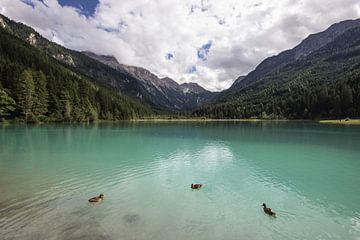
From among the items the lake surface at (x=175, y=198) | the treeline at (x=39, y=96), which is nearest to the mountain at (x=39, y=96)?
→ the treeline at (x=39, y=96)

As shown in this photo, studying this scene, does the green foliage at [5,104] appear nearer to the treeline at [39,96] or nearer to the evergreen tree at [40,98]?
the treeline at [39,96]

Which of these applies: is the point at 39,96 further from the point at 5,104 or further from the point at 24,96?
the point at 5,104

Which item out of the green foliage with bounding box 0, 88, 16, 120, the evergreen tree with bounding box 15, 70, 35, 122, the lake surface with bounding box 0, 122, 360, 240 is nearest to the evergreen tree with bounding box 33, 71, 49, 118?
the evergreen tree with bounding box 15, 70, 35, 122

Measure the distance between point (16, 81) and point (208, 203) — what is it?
113 m

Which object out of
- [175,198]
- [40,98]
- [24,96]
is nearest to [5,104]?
[24,96]

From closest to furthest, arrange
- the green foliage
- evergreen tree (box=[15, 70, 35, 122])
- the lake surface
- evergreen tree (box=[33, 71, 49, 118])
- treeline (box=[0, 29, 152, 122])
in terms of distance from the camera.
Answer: the lake surface → the green foliage → evergreen tree (box=[15, 70, 35, 122]) → treeline (box=[0, 29, 152, 122]) → evergreen tree (box=[33, 71, 49, 118])

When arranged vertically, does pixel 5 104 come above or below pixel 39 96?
below

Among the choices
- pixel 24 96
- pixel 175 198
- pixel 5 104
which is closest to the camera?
pixel 175 198

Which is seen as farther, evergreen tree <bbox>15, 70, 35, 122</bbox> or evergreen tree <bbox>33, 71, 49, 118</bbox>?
evergreen tree <bbox>33, 71, 49, 118</bbox>

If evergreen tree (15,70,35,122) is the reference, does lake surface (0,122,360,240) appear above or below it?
below

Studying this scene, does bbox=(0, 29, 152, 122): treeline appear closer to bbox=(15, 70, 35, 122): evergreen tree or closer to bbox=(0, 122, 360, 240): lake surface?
bbox=(15, 70, 35, 122): evergreen tree

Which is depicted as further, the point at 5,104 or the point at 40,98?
the point at 40,98

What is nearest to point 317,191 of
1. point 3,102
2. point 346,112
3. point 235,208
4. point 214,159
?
point 235,208

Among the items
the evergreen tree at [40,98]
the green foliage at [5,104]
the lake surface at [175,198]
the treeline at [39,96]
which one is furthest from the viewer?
the evergreen tree at [40,98]
